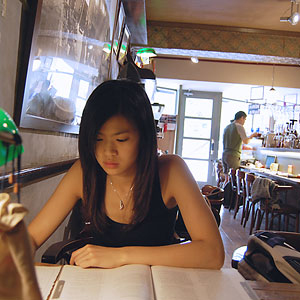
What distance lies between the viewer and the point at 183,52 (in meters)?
6.49

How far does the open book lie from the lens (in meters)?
0.67

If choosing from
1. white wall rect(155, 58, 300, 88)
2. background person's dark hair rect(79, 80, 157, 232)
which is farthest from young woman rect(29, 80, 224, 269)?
white wall rect(155, 58, 300, 88)

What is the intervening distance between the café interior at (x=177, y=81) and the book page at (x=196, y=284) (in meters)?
0.38

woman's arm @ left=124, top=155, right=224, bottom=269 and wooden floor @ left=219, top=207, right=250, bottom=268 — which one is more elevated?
woman's arm @ left=124, top=155, right=224, bottom=269

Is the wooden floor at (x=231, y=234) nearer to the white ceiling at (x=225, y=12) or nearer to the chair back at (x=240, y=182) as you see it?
the chair back at (x=240, y=182)

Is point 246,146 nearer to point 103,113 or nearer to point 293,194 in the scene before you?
point 293,194

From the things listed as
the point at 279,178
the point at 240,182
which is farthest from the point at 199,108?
the point at 279,178

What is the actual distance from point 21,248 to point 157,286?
536mm

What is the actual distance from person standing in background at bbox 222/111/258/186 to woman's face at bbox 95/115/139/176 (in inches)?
251

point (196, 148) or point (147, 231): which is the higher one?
point (196, 148)

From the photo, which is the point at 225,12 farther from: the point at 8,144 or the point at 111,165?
the point at 8,144

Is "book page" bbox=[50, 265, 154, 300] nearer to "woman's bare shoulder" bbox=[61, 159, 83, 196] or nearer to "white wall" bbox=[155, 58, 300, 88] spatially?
"woman's bare shoulder" bbox=[61, 159, 83, 196]

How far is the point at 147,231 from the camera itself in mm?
1251

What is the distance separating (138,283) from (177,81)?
25.7 ft
